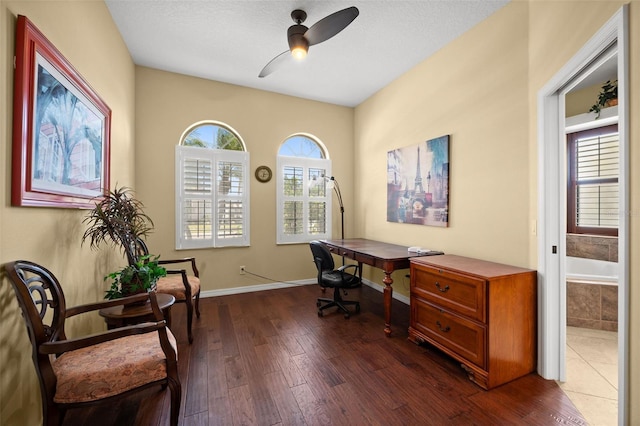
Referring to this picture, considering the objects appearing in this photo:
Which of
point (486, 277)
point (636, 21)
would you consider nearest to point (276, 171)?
point (486, 277)

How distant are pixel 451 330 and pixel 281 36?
10.5 ft

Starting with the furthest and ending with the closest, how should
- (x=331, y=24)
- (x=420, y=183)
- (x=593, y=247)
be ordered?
(x=593, y=247)
(x=420, y=183)
(x=331, y=24)

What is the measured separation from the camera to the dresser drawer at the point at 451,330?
1854 mm

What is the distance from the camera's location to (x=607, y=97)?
2791 millimetres

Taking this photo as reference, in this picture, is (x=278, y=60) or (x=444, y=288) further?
(x=278, y=60)

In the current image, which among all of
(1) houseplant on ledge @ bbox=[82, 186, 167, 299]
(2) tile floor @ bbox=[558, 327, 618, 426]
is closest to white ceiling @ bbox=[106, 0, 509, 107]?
(1) houseplant on ledge @ bbox=[82, 186, 167, 299]

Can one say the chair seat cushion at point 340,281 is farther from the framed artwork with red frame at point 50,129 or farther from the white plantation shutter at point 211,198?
the framed artwork with red frame at point 50,129

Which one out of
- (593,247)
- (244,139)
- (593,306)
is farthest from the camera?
(244,139)

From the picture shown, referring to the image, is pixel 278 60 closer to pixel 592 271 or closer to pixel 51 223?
pixel 51 223

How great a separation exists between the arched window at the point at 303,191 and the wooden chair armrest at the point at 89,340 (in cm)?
275

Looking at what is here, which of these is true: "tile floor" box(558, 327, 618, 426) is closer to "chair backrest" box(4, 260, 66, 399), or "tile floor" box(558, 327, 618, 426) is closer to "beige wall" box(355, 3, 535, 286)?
"beige wall" box(355, 3, 535, 286)

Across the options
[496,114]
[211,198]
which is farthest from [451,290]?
[211,198]

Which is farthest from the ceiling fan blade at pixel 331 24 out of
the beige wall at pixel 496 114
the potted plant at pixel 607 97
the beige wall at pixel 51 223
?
the potted plant at pixel 607 97

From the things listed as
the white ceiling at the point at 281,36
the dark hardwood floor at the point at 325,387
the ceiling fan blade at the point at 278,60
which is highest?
the white ceiling at the point at 281,36
